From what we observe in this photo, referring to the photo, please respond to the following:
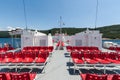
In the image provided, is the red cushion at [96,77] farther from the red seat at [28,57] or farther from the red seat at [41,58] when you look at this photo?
the red seat at [28,57]

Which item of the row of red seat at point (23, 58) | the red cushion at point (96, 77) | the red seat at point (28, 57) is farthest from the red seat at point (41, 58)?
the red cushion at point (96, 77)

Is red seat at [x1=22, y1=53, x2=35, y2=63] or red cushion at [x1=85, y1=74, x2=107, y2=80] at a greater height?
red seat at [x1=22, y1=53, x2=35, y2=63]

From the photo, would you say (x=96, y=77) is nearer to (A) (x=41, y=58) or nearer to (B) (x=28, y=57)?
(A) (x=41, y=58)

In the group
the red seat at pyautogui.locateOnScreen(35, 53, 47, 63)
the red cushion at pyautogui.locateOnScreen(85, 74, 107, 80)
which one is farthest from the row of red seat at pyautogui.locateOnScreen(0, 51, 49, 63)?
the red cushion at pyautogui.locateOnScreen(85, 74, 107, 80)

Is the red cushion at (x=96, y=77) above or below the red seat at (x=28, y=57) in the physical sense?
below

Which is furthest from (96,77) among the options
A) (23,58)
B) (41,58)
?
(23,58)

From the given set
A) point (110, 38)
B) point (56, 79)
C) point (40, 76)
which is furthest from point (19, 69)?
point (110, 38)

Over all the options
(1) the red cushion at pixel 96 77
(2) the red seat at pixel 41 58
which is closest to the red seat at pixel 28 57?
(2) the red seat at pixel 41 58

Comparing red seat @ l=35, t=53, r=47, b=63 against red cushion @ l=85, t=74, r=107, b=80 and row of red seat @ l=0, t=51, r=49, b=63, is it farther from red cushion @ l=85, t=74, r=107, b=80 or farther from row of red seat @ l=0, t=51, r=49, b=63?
red cushion @ l=85, t=74, r=107, b=80

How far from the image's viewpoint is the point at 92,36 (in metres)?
20.3

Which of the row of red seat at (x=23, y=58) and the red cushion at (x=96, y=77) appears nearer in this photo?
the red cushion at (x=96, y=77)

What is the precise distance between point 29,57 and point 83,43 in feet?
39.6

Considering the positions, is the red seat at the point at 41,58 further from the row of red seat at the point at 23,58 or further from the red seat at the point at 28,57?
the red seat at the point at 28,57

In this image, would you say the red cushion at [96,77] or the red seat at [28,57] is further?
the red seat at [28,57]
